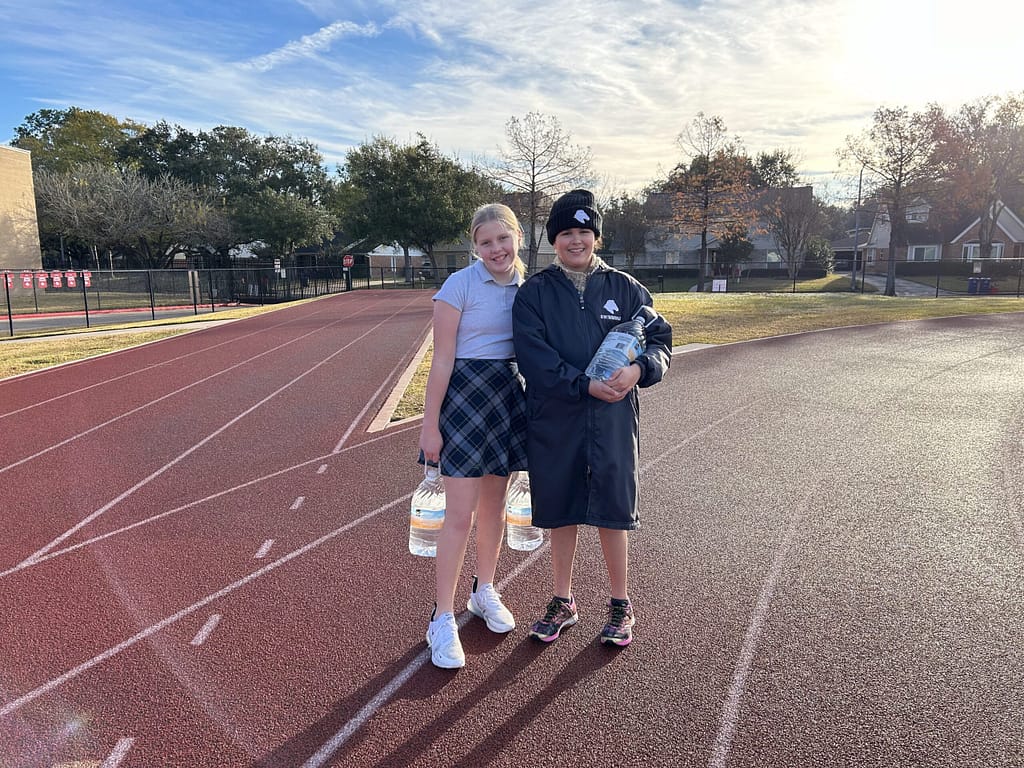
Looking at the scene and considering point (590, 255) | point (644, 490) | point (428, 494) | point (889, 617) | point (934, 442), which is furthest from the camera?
point (934, 442)

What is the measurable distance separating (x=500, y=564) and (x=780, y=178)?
60945 mm

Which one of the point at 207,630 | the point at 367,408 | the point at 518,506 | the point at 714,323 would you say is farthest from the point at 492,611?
the point at 714,323

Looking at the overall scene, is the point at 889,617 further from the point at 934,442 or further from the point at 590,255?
the point at 934,442

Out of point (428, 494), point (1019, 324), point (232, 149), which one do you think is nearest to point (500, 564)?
point (428, 494)

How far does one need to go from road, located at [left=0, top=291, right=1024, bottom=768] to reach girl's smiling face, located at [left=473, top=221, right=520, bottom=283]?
1.78 m

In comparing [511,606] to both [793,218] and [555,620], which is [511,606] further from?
[793,218]

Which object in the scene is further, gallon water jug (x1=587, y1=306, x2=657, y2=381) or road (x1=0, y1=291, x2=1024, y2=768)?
gallon water jug (x1=587, y1=306, x2=657, y2=381)

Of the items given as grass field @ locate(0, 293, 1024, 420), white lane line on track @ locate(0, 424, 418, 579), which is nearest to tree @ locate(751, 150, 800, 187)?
grass field @ locate(0, 293, 1024, 420)

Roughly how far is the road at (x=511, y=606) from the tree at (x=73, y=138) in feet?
196

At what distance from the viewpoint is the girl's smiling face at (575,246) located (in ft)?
9.52

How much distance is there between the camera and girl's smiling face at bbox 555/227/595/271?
9.52ft

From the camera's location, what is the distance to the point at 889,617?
3414 millimetres

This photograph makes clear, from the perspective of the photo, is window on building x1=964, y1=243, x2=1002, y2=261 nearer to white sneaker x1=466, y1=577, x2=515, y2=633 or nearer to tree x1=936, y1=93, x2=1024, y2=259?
tree x1=936, y1=93, x2=1024, y2=259

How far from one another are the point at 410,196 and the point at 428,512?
139ft
